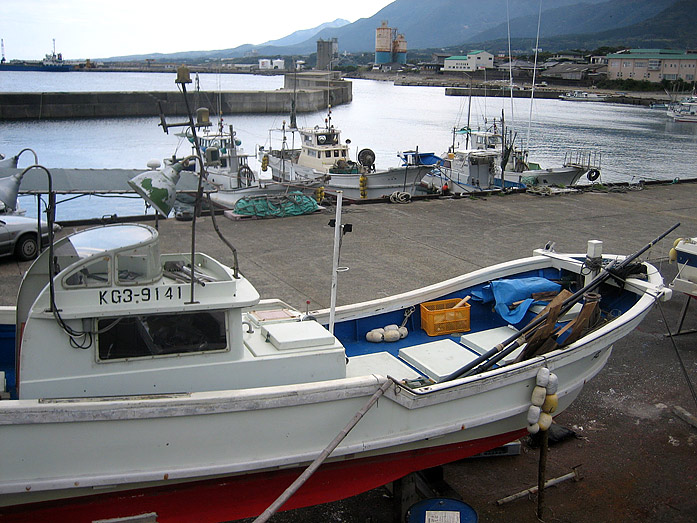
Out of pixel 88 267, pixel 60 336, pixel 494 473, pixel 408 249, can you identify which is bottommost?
pixel 494 473

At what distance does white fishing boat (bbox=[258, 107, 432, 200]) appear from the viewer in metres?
22.7

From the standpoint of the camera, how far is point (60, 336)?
185 inches

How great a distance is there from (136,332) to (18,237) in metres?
8.29

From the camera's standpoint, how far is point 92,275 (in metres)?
4.84

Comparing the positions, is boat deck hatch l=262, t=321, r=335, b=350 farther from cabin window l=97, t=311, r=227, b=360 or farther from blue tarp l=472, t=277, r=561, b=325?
blue tarp l=472, t=277, r=561, b=325

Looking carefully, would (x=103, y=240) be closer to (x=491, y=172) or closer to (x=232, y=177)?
(x=232, y=177)

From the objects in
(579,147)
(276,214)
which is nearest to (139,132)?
A: (579,147)

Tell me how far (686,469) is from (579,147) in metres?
45.3

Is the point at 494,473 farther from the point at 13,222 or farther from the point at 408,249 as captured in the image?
the point at 13,222

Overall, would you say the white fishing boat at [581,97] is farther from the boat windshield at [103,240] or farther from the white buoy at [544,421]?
the boat windshield at [103,240]

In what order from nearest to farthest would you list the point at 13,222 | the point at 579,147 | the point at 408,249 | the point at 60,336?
the point at 60,336 < the point at 13,222 < the point at 408,249 < the point at 579,147

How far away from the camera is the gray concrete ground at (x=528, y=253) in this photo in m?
5.91

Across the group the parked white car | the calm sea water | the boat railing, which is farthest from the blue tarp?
the boat railing

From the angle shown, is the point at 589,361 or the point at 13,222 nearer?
the point at 589,361
